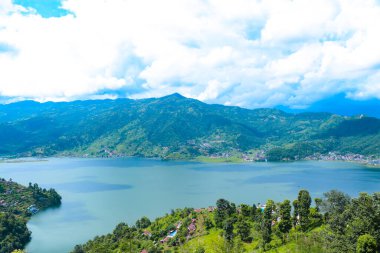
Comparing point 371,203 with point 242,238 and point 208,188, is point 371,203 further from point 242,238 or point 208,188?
point 208,188

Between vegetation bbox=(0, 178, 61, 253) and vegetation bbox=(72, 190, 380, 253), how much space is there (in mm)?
26424

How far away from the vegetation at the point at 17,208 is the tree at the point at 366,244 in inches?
3182

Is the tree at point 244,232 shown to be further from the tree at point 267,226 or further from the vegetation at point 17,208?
the vegetation at point 17,208

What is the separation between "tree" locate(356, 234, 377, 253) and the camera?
2959 centimetres

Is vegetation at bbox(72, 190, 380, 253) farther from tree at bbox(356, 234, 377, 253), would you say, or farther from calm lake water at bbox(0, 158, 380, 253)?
calm lake water at bbox(0, 158, 380, 253)

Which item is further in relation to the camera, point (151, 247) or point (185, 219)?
point (185, 219)

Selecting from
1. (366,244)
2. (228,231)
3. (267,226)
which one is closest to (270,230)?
(267,226)

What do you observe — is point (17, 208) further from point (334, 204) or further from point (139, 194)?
point (334, 204)

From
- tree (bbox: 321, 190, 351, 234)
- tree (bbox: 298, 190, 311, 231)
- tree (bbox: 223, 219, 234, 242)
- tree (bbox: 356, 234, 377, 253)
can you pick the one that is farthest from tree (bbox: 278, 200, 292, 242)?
tree (bbox: 356, 234, 377, 253)

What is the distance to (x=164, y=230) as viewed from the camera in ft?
227

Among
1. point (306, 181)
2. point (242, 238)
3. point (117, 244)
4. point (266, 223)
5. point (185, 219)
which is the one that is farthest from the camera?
point (306, 181)

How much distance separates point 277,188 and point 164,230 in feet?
309

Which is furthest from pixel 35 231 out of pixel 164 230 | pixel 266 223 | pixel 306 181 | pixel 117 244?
pixel 306 181

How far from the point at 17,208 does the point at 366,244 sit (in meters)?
119
